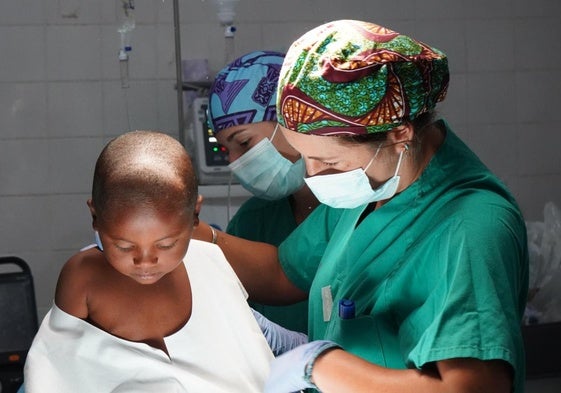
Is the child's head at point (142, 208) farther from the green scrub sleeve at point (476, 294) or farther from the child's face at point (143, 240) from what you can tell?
the green scrub sleeve at point (476, 294)

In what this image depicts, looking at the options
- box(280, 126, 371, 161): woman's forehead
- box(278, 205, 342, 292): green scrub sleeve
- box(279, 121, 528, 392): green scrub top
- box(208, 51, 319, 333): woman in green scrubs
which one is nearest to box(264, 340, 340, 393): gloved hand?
box(279, 121, 528, 392): green scrub top

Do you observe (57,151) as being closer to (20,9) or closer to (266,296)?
(20,9)

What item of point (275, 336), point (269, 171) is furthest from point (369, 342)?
point (269, 171)

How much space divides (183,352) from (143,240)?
9.1 inches

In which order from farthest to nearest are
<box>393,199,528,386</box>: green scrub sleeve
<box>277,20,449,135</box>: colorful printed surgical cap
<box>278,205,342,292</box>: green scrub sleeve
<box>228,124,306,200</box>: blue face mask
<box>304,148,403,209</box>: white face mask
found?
<box>228,124,306,200</box>: blue face mask → <box>278,205,342,292</box>: green scrub sleeve → <box>304,148,403,209</box>: white face mask → <box>277,20,449,135</box>: colorful printed surgical cap → <box>393,199,528,386</box>: green scrub sleeve

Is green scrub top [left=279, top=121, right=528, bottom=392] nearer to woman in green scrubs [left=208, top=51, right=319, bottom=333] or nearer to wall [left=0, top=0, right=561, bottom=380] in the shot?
woman in green scrubs [left=208, top=51, right=319, bottom=333]

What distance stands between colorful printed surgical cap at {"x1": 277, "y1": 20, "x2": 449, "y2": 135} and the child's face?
27 cm

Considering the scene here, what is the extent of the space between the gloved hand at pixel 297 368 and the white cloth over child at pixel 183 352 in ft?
0.30

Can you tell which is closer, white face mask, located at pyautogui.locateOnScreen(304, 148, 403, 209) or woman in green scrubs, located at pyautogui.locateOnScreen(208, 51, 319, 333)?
white face mask, located at pyautogui.locateOnScreen(304, 148, 403, 209)

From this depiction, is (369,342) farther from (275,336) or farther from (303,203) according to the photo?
(303,203)

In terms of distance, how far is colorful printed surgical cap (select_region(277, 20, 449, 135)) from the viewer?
1477 mm

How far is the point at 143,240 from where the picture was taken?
60.1 inches

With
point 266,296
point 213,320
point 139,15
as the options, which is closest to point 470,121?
point 139,15

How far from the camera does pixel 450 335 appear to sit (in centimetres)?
138
